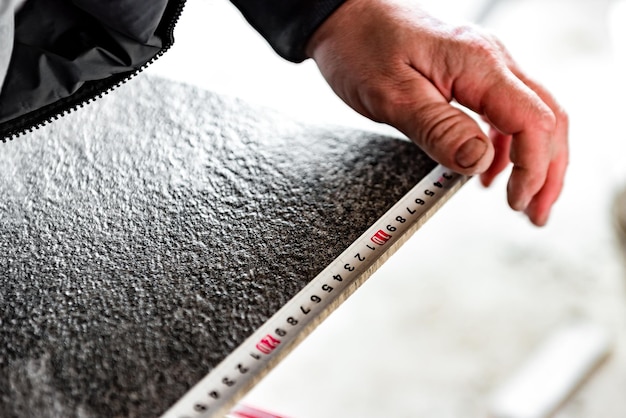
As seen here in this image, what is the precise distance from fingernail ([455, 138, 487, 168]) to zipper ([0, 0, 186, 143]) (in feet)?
0.98

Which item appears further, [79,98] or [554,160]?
[554,160]

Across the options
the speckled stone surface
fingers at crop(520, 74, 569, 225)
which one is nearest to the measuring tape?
the speckled stone surface

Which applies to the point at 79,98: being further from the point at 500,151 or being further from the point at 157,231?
the point at 500,151

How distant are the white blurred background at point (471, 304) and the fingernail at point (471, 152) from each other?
0.60 metres

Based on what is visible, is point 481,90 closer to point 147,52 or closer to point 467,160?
point 467,160

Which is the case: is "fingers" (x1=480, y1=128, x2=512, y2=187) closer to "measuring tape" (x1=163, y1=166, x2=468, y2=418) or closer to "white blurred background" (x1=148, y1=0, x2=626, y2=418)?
"measuring tape" (x1=163, y1=166, x2=468, y2=418)

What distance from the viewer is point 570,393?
1.50 m

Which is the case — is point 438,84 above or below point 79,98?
above

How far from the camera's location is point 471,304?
65.5 inches

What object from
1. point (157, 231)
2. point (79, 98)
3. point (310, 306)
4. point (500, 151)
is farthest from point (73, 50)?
point (500, 151)

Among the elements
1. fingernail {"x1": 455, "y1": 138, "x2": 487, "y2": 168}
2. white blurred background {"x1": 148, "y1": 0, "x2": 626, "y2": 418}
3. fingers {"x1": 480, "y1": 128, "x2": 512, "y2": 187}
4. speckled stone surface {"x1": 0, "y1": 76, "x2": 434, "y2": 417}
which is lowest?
white blurred background {"x1": 148, "y1": 0, "x2": 626, "y2": 418}

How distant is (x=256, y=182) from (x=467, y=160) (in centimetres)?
21

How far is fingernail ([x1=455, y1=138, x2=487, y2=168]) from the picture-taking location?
756mm

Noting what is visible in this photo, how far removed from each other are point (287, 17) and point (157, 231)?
0.90 feet
